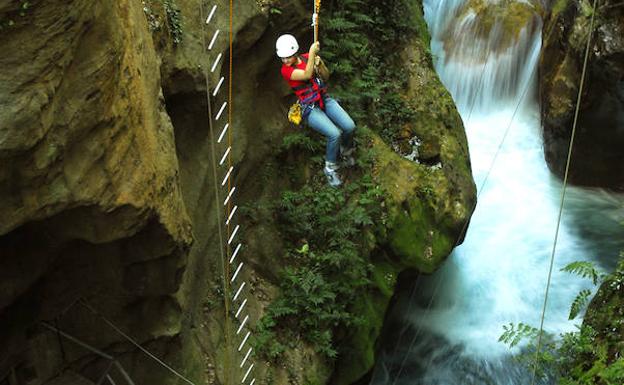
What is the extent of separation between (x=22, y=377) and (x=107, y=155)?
8.80 feet

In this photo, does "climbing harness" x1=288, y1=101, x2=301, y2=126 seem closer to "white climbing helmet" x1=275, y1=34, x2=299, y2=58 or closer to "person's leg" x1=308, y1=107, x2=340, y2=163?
"person's leg" x1=308, y1=107, x2=340, y2=163

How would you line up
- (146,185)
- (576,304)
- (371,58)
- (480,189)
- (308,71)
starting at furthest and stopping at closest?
(480,189)
(371,58)
(308,71)
(576,304)
(146,185)

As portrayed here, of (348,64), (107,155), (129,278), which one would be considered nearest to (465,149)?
(348,64)

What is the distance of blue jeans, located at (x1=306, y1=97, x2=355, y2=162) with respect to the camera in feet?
26.1

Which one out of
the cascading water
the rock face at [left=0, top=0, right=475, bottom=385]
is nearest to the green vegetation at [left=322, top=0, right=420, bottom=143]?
the rock face at [left=0, top=0, right=475, bottom=385]

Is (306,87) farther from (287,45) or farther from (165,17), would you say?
(165,17)

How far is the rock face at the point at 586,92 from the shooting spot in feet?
35.7

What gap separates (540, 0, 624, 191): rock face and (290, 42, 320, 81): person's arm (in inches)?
248

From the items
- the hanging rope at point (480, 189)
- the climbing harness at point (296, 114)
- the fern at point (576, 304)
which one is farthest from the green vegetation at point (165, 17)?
the fern at point (576, 304)

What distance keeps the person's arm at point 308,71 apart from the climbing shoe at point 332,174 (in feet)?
4.92

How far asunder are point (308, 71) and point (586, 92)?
6.63 m

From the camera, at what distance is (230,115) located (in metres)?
7.74

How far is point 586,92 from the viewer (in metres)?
11.4

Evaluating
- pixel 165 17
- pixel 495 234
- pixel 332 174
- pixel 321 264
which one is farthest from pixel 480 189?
pixel 165 17
